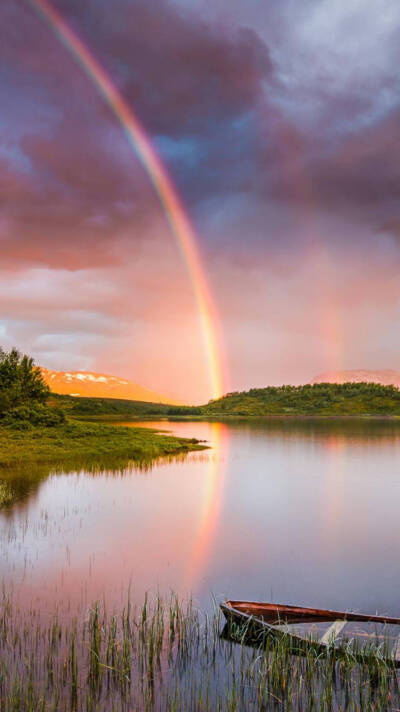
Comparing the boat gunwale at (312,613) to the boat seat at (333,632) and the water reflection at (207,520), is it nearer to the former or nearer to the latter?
the boat seat at (333,632)

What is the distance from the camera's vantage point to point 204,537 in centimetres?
2598

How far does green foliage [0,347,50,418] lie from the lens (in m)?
69.6

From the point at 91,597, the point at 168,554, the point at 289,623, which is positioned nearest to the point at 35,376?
the point at 168,554

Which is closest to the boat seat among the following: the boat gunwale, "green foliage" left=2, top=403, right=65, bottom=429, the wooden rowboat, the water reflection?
the wooden rowboat

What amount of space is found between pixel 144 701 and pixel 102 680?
43.7 inches

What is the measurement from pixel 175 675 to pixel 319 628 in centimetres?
357

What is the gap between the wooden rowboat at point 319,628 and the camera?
11.1 meters

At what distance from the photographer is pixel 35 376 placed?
77688 mm

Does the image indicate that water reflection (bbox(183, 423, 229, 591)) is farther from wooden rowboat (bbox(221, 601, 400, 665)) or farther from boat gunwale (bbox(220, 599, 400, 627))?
wooden rowboat (bbox(221, 601, 400, 665))

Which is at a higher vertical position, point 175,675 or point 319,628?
point 319,628

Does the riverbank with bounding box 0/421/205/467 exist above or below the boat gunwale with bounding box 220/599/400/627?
above

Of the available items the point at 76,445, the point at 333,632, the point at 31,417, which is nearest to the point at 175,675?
the point at 333,632

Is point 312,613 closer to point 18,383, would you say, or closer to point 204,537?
point 204,537

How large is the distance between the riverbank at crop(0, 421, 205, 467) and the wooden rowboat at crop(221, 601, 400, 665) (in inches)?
1352
